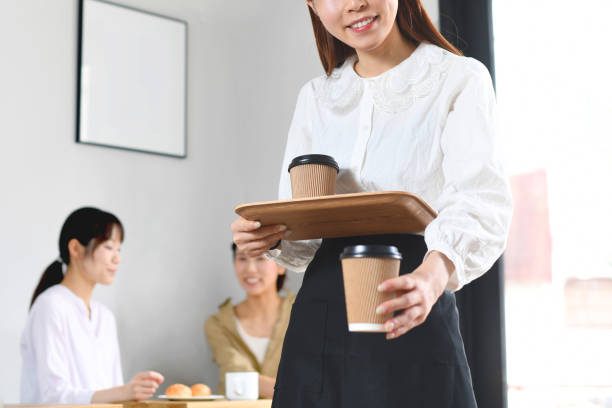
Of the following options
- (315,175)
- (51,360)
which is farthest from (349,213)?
(51,360)

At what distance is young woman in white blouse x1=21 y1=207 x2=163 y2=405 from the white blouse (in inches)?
54.7

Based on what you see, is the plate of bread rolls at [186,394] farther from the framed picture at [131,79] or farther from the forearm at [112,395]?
the framed picture at [131,79]

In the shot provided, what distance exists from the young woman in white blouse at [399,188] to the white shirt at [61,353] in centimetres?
159

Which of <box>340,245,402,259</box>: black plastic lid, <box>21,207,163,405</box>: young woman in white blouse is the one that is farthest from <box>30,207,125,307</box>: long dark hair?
<box>340,245,402,259</box>: black plastic lid

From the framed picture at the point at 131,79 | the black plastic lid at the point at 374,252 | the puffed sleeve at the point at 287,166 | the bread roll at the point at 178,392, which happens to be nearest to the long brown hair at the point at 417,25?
the puffed sleeve at the point at 287,166

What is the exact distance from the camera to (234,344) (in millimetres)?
2943

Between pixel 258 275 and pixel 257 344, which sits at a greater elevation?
pixel 258 275

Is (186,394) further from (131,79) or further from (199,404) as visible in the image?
(131,79)

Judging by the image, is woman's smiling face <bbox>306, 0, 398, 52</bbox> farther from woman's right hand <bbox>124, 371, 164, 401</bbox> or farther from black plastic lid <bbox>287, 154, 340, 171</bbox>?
woman's right hand <bbox>124, 371, 164, 401</bbox>

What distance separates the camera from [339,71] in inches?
44.3

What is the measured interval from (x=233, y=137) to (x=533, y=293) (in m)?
1.68

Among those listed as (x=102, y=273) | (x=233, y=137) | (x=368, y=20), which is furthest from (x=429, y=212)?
(x=233, y=137)

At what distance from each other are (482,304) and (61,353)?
1396 millimetres

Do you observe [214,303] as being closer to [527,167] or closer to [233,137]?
[233,137]
